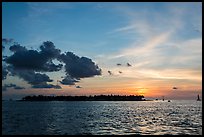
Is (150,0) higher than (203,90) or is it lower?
higher

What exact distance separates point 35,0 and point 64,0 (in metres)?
1.48

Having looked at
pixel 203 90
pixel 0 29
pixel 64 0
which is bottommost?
pixel 203 90

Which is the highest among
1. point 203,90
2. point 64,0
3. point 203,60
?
point 64,0

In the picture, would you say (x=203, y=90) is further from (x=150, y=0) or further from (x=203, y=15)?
(x=150, y=0)

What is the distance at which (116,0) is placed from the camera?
33.6 ft

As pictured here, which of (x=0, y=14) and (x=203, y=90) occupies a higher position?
(x=0, y=14)

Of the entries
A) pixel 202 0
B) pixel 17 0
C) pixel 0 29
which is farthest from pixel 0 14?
pixel 202 0

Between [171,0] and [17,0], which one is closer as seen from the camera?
[171,0]

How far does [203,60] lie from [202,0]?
2285 mm

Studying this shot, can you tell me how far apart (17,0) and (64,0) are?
2.56 meters

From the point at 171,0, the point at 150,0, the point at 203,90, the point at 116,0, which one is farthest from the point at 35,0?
the point at 203,90

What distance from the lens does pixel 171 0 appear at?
10.3m

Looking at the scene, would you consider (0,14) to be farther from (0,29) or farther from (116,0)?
(116,0)

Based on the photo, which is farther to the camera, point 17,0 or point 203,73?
point 17,0
